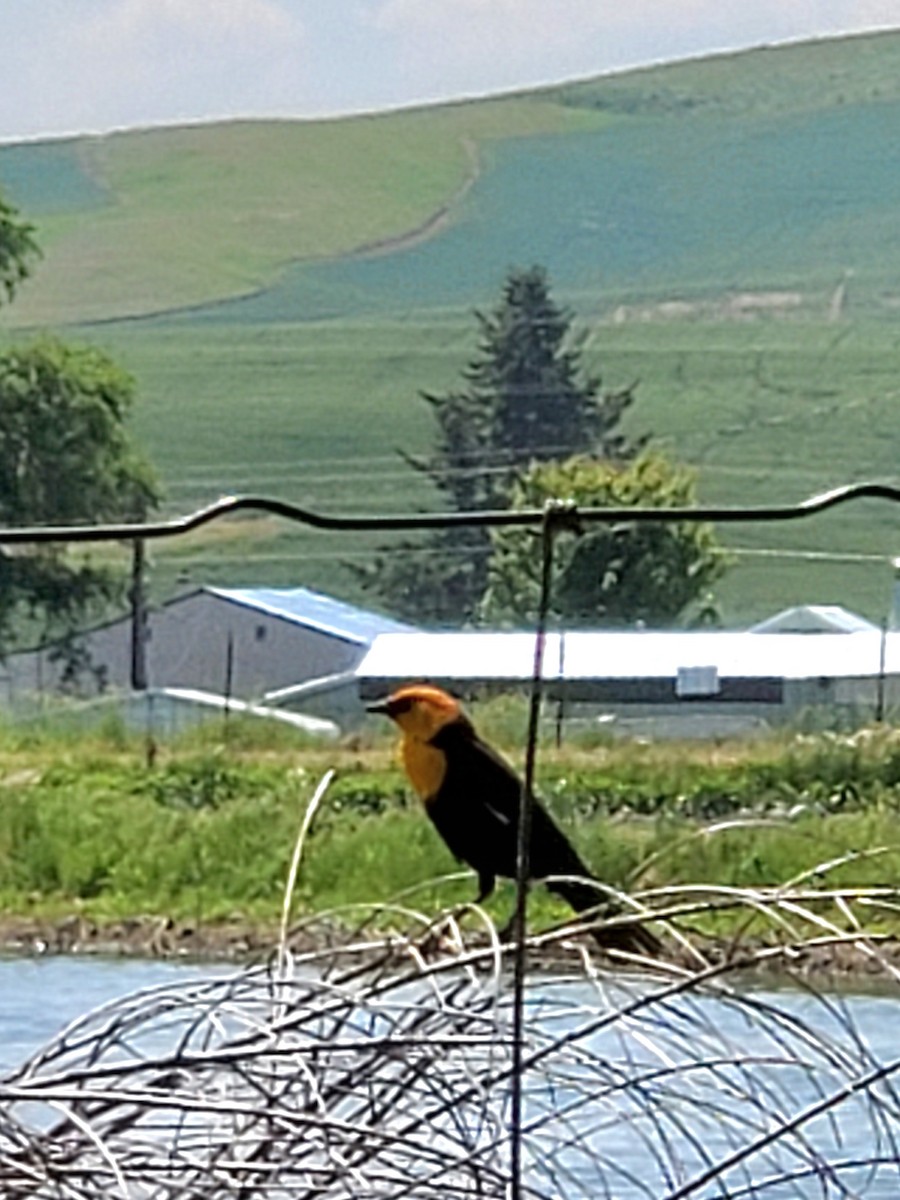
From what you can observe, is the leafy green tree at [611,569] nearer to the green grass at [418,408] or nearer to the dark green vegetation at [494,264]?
the green grass at [418,408]

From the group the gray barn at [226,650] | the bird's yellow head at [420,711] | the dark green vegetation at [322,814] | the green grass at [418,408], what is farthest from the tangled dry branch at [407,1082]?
the green grass at [418,408]

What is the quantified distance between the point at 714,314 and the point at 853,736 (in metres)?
22.1

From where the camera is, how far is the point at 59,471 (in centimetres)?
917

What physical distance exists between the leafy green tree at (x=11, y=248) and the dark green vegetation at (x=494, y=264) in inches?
38.2

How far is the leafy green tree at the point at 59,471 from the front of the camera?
28.1 feet

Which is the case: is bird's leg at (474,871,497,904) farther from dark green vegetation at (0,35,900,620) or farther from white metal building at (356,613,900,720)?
dark green vegetation at (0,35,900,620)

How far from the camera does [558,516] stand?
53.7 inches

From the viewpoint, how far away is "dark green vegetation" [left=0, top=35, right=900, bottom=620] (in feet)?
66.1

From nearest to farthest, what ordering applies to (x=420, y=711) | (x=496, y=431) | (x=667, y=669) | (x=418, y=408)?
(x=420, y=711) → (x=667, y=669) → (x=496, y=431) → (x=418, y=408)

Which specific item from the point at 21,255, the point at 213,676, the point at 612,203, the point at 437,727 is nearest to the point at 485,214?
the point at 612,203

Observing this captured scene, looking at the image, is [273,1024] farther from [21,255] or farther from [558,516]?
Result: [21,255]

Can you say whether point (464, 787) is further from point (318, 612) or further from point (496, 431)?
point (496, 431)

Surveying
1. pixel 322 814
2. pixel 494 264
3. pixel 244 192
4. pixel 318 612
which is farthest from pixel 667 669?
pixel 244 192

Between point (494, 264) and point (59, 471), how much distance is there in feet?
66.0
